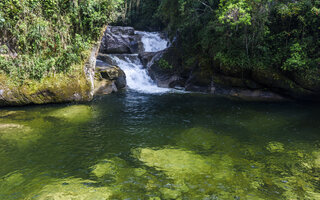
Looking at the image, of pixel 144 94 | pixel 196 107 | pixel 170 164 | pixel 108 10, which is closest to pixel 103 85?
pixel 144 94

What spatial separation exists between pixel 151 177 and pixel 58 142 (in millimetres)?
3561

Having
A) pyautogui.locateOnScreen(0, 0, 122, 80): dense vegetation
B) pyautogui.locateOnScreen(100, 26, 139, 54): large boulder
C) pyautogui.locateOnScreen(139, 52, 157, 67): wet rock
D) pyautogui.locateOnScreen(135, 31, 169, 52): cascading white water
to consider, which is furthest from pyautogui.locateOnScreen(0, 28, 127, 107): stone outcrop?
pyautogui.locateOnScreen(135, 31, 169, 52): cascading white water

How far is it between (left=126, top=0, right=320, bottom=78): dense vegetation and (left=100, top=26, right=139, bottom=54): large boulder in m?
7.09

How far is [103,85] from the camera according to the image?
46.4 feet

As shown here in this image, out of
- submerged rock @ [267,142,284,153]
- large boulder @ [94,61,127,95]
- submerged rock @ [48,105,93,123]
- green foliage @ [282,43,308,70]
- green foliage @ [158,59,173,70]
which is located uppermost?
green foliage @ [282,43,308,70]

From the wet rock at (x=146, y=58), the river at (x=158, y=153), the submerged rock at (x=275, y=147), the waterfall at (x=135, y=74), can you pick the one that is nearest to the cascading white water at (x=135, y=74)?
the waterfall at (x=135, y=74)

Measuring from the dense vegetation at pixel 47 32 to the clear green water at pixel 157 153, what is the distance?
7.23 ft

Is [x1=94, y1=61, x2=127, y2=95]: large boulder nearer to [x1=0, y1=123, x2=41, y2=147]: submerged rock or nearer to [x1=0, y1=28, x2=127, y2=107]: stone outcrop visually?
[x1=0, y1=28, x2=127, y2=107]: stone outcrop

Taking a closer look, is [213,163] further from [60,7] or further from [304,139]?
[60,7]

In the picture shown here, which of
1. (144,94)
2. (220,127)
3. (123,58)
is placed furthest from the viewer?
(123,58)

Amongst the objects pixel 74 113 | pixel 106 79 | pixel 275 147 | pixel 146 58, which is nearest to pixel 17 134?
pixel 74 113

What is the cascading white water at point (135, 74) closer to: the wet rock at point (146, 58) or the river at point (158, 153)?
the wet rock at point (146, 58)

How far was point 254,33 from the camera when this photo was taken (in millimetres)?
12094

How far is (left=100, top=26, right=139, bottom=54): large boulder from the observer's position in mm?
21500
